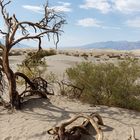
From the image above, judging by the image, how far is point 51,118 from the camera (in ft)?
38.4

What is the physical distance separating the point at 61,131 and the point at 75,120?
51.0 inches

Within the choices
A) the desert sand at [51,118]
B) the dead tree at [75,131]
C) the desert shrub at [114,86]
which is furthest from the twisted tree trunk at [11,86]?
the desert shrub at [114,86]

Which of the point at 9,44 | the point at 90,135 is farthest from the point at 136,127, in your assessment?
the point at 9,44

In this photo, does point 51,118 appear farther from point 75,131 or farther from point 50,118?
point 75,131

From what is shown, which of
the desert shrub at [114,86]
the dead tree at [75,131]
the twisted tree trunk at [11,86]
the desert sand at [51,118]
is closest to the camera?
the dead tree at [75,131]

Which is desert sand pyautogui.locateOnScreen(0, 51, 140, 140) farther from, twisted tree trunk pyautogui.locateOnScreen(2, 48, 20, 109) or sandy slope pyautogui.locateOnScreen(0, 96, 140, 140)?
twisted tree trunk pyautogui.locateOnScreen(2, 48, 20, 109)

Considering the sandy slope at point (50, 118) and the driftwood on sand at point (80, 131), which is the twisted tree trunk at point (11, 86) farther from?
the driftwood on sand at point (80, 131)

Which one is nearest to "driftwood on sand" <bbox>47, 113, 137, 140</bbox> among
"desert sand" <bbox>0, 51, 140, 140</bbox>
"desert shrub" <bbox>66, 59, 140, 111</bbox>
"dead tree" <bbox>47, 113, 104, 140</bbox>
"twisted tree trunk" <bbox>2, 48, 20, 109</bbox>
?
"dead tree" <bbox>47, 113, 104, 140</bbox>

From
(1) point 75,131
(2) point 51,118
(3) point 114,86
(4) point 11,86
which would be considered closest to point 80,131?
(1) point 75,131

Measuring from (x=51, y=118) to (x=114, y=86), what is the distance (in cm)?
318

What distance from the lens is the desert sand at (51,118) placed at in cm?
1051

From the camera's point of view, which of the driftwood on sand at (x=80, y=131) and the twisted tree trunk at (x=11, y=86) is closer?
the driftwood on sand at (x=80, y=131)

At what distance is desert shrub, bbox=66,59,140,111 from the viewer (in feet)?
45.5

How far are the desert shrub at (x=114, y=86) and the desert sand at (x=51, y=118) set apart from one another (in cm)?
73
